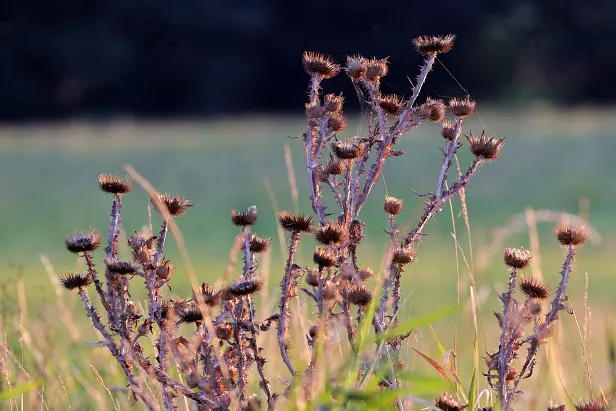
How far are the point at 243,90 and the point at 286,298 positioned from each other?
1471 inches

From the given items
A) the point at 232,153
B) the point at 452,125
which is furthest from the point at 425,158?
the point at 452,125

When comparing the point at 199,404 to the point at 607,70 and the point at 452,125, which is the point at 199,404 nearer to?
the point at 452,125

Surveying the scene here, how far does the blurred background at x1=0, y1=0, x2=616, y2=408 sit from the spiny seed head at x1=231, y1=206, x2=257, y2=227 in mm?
14172

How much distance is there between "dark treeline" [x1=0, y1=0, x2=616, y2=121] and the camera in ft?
119

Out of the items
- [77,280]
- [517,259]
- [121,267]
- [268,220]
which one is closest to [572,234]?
[517,259]

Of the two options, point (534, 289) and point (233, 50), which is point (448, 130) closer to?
point (534, 289)

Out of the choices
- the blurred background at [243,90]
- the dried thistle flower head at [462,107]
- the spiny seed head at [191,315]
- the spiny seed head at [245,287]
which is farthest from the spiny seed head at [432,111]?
the blurred background at [243,90]

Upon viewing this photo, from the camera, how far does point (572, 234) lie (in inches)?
73.4

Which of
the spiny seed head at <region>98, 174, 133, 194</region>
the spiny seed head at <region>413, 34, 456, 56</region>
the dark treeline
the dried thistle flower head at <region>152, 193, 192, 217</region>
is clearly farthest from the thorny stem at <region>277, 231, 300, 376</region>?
→ the dark treeline

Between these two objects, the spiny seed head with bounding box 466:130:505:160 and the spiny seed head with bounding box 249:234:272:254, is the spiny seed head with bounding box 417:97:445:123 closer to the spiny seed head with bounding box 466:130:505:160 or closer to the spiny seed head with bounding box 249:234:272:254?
the spiny seed head with bounding box 466:130:505:160

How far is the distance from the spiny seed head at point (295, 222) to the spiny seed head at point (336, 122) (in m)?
0.24

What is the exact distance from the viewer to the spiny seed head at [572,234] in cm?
186

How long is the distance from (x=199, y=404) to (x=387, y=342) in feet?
1.28

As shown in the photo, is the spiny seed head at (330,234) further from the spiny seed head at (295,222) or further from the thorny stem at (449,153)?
the thorny stem at (449,153)
